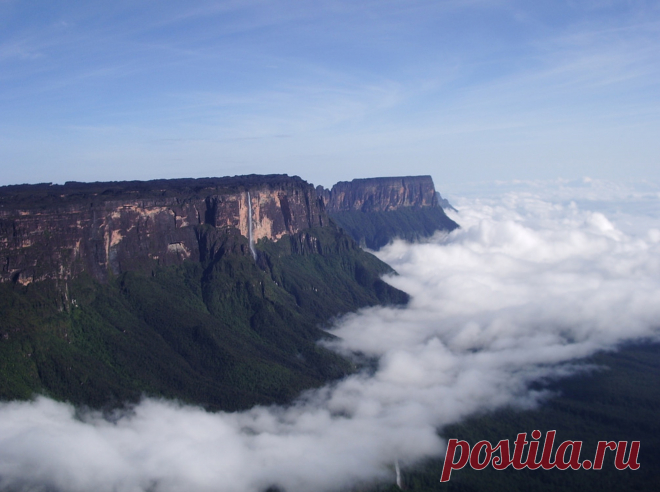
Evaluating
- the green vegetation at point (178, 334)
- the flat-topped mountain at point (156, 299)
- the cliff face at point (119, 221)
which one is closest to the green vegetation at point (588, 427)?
the green vegetation at point (178, 334)

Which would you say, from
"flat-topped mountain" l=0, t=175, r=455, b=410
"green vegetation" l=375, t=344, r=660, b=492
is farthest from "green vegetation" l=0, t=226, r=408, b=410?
"green vegetation" l=375, t=344, r=660, b=492

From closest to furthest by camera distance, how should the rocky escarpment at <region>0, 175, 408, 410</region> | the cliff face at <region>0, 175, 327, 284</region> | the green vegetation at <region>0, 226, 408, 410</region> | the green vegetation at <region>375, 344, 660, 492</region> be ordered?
the green vegetation at <region>375, 344, 660, 492</region> < the green vegetation at <region>0, 226, 408, 410</region> < the rocky escarpment at <region>0, 175, 408, 410</region> < the cliff face at <region>0, 175, 327, 284</region>

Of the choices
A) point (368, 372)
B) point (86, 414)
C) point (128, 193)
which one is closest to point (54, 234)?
point (128, 193)

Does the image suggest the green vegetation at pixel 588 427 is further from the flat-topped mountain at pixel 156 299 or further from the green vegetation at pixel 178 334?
the flat-topped mountain at pixel 156 299

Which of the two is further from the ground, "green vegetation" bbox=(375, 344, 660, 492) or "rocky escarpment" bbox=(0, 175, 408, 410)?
"rocky escarpment" bbox=(0, 175, 408, 410)

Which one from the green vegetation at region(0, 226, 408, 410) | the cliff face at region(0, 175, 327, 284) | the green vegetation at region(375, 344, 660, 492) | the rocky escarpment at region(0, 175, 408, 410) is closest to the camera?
the green vegetation at region(375, 344, 660, 492)

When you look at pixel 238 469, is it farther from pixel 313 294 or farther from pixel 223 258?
pixel 313 294

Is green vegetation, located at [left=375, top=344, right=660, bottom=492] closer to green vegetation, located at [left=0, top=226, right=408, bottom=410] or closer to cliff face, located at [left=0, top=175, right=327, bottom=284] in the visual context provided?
green vegetation, located at [left=0, top=226, right=408, bottom=410]

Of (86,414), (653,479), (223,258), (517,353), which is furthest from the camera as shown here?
(223,258)
